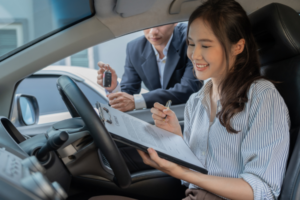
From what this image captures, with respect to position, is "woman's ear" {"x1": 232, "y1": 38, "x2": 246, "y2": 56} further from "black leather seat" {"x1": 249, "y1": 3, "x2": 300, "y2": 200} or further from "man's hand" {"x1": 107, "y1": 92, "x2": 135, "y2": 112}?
"man's hand" {"x1": 107, "y1": 92, "x2": 135, "y2": 112}

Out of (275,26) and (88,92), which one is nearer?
(275,26)

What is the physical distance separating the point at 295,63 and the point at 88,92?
6.24 feet

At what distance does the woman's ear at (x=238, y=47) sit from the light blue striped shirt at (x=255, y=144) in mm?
134

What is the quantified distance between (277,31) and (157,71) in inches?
42.5

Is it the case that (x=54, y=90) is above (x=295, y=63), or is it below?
below

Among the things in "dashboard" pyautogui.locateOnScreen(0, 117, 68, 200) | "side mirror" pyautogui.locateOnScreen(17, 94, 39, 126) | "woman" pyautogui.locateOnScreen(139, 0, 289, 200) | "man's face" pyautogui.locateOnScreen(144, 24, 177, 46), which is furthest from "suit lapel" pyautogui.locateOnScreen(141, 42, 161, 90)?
"dashboard" pyautogui.locateOnScreen(0, 117, 68, 200)

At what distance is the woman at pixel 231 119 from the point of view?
88cm

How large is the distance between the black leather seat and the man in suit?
0.74 m

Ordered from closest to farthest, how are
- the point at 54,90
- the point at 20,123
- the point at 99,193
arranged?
the point at 99,193
the point at 20,123
the point at 54,90

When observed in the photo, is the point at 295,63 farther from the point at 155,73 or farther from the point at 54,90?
the point at 54,90

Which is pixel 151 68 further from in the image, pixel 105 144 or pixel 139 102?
pixel 105 144

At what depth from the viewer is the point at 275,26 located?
1024 mm

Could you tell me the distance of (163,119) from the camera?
116cm

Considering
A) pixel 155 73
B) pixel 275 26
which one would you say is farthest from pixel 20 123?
pixel 275 26
